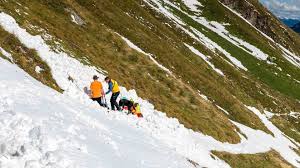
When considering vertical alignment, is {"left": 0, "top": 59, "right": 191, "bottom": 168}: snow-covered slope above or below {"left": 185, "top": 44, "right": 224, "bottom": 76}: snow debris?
above

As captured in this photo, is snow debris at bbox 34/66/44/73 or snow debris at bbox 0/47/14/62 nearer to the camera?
snow debris at bbox 0/47/14/62

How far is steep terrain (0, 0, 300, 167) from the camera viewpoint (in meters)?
33.5

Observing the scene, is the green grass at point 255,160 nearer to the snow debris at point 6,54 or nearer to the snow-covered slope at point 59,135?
the snow-covered slope at point 59,135

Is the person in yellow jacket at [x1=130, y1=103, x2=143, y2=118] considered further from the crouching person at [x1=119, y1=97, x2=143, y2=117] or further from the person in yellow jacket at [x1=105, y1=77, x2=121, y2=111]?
the person in yellow jacket at [x1=105, y1=77, x2=121, y2=111]

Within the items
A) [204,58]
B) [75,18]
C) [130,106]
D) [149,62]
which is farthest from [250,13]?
[130,106]

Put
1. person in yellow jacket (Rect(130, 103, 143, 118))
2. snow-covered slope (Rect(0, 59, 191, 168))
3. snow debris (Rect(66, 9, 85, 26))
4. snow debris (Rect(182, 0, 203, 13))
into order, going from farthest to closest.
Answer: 1. snow debris (Rect(182, 0, 203, 13))
2. snow debris (Rect(66, 9, 85, 26))
3. person in yellow jacket (Rect(130, 103, 143, 118))
4. snow-covered slope (Rect(0, 59, 191, 168))

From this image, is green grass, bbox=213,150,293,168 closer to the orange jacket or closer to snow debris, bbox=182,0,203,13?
the orange jacket

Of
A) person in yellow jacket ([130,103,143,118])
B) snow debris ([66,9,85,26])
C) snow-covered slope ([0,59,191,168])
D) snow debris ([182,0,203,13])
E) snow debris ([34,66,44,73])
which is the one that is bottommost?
snow debris ([182,0,203,13])

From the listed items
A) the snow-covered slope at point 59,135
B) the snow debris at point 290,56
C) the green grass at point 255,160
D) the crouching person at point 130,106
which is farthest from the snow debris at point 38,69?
the snow debris at point 290,56

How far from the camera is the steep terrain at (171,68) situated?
3350 centimetres

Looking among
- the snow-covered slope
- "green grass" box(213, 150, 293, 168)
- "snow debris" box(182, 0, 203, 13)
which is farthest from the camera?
"snow debris" box(182, 0, 203, 13)

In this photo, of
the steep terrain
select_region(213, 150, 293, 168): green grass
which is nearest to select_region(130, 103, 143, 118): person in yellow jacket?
the steep terrain

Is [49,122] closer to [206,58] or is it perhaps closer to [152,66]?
[152,66]

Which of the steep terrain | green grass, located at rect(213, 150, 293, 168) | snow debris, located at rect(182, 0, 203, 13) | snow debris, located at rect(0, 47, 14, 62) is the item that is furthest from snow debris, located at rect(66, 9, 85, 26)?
snow debris, located at rect(182, 0, 203, 13)
